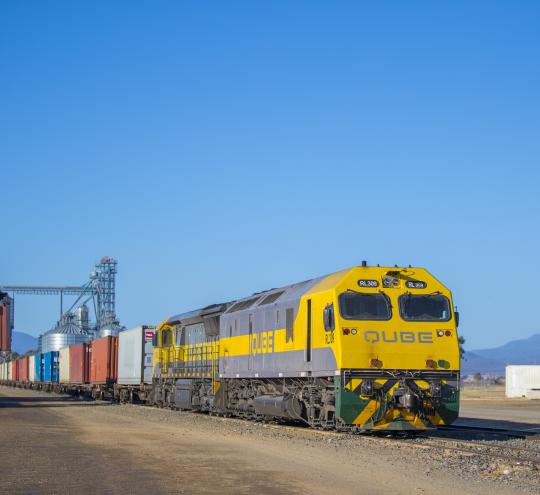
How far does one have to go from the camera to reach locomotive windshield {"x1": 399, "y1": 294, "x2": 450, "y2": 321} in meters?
21.8

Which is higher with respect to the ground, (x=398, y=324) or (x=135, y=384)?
(x=398, y=324)

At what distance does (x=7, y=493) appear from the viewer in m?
12.6

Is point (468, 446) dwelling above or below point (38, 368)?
above

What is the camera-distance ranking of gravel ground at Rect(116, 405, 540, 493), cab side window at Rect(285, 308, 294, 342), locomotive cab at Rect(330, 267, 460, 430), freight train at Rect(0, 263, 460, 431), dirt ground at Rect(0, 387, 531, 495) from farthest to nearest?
1. cab side window at Rect(285, 308, 294, 342)
2. freight train at Rect(0, 263, 460, 431)
3. locomotive cab at Rect(330, 267, 460, 430)
4. gravel ground at Rect(116, 405, 540, 493)
5. dirt ground at Rect(0, 387, 531, 495)

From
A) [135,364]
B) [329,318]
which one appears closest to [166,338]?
[135,364]

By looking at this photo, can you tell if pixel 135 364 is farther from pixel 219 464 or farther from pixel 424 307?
pixel 219 464

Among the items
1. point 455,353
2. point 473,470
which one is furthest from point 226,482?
point 455,353

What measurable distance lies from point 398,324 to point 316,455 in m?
4.98

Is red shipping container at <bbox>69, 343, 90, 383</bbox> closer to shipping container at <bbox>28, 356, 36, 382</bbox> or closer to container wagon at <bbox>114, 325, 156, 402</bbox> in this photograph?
container wagon at <bbox>114, 325, 156, 402</bbox>

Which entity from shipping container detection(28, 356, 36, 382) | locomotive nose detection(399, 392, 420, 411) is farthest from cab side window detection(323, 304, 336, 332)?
shipping container detection(28, 356, 36, 382)

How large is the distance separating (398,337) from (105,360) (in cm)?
3523

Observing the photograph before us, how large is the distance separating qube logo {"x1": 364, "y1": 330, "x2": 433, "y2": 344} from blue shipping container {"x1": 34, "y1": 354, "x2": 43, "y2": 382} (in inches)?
2590

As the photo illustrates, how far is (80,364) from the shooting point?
63.0 meters

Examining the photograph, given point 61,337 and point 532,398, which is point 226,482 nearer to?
point 532,398
